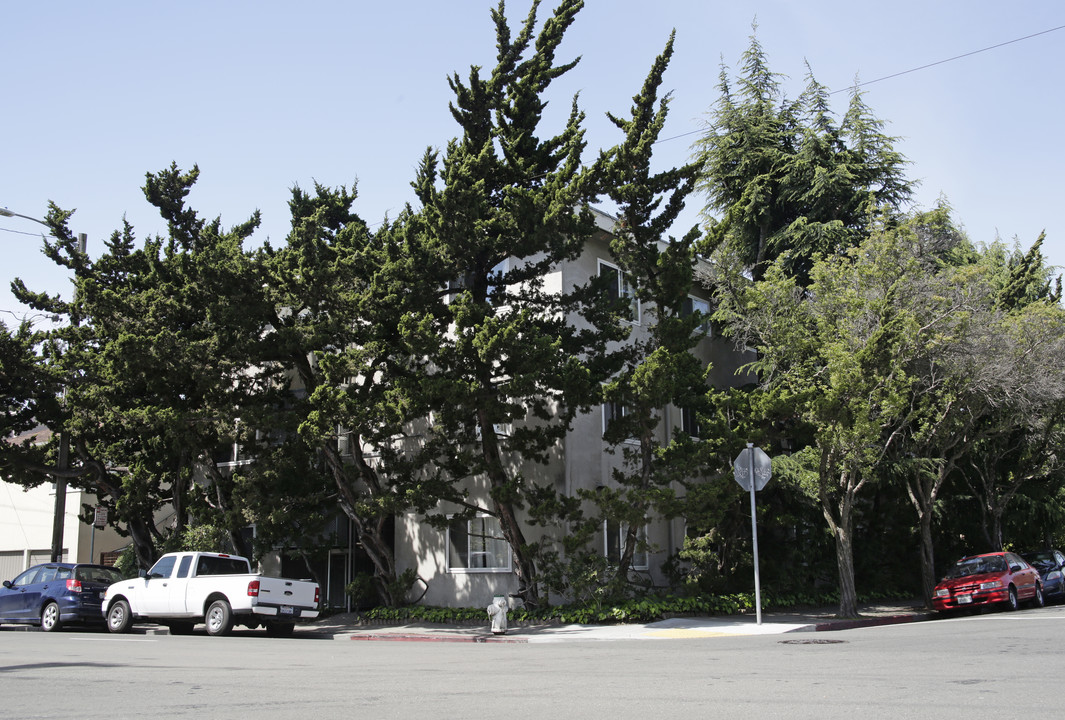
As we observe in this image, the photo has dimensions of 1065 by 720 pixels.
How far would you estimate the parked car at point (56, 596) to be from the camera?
66.2 feet

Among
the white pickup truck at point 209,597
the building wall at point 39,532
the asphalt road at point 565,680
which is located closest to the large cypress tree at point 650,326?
the asphalt road at point 565,680

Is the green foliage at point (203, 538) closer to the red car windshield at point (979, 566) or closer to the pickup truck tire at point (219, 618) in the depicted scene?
the pickup truck tire at point (219, 618)

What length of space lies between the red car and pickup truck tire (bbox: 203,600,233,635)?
1690 cm

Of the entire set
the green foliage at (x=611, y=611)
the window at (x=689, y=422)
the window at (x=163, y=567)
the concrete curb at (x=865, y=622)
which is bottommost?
the concrete curb at (x=865, y=622)

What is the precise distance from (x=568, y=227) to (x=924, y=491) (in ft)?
42.4

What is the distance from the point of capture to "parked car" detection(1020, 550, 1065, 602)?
24817 millimetres

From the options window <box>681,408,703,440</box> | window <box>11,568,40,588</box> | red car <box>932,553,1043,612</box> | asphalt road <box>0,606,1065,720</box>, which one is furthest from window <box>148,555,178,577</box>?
red car <box>932,553,1043,612</box>

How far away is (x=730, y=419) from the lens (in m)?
22.3

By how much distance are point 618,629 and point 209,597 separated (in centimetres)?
845

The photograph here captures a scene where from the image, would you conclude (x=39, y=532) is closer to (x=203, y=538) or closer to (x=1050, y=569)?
(x=203, y=538)

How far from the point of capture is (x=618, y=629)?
1767 centimetres

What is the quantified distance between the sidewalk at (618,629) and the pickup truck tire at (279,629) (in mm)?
358

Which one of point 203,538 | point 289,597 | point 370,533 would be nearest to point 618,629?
point 289,597

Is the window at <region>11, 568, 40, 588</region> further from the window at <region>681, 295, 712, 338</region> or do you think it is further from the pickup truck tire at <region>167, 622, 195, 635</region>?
the window at <region>681, 295, 712, 338</region>
